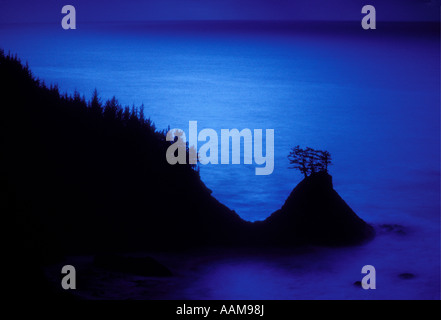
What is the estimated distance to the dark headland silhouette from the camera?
29.8 feet

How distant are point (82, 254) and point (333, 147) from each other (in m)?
21.6

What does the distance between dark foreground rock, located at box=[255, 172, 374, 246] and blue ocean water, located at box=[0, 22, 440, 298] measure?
958 mm

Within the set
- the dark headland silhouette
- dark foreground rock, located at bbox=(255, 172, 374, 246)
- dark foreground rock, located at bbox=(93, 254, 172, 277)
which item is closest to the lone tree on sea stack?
dark foreground rock, located at bbox=(255, 172, 374, 246)

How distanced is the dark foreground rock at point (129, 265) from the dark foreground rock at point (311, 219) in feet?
9.59

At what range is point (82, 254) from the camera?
8.95m

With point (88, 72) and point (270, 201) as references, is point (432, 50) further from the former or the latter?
point (270, 201)

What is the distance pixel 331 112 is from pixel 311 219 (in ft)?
101

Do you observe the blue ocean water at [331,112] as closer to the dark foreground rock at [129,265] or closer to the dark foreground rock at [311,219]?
the dark foreground rock at [311,219]

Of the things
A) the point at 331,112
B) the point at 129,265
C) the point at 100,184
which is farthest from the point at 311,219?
the point at 331,112

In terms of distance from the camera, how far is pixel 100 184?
962 cm

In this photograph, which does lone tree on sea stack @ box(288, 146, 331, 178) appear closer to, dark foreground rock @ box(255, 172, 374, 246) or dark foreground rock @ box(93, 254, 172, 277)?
dark foreground rock @ box(255, 172, 374, 246)

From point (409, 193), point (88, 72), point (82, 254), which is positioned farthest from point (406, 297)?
point (88, 72)

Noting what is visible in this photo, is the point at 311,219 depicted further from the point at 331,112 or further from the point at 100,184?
the point at 331,112

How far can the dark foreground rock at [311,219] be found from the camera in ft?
34.8
